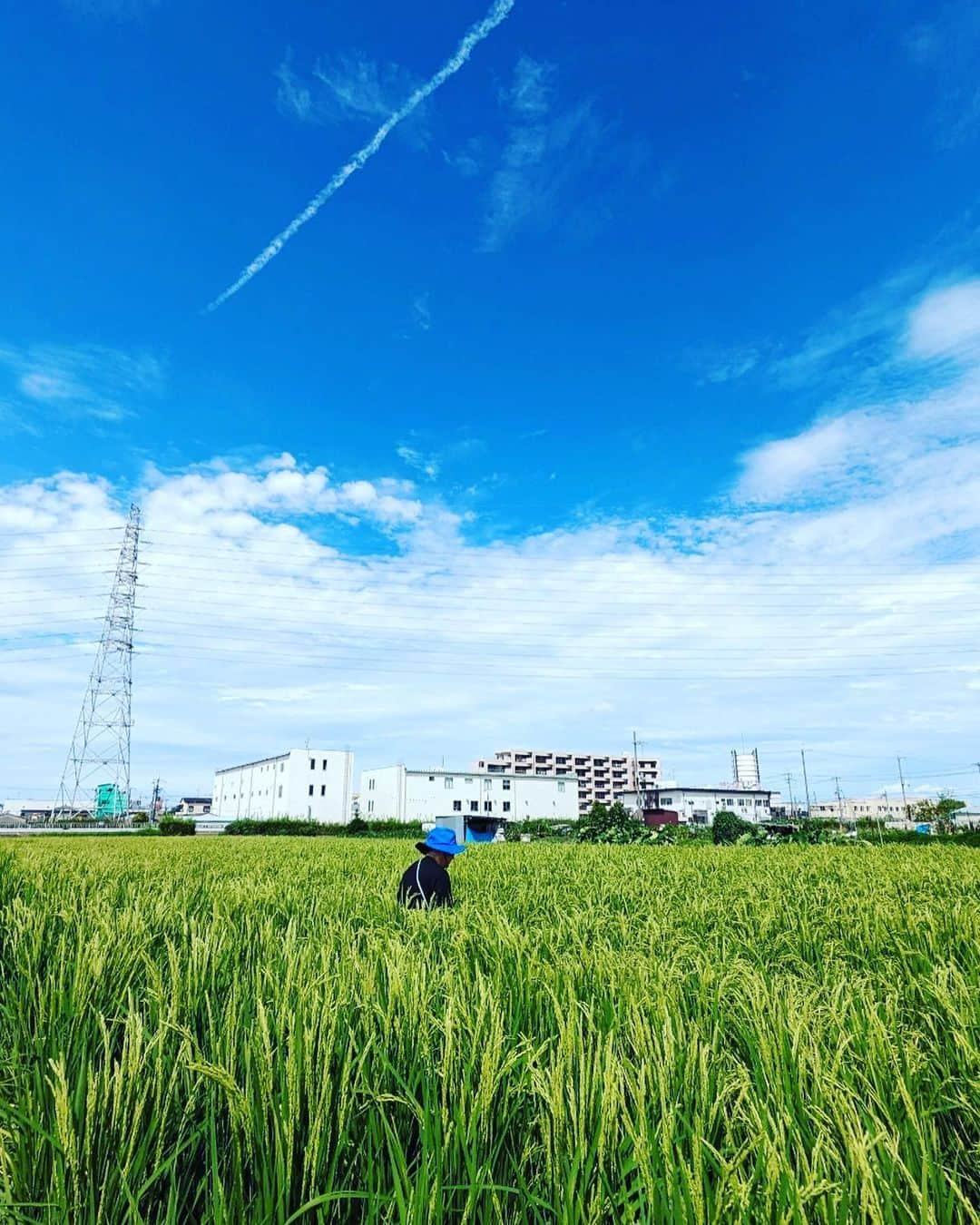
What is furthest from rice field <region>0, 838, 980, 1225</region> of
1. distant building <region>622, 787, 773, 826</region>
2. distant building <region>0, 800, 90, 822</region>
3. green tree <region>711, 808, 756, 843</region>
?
distant building <region>0, 800, 90, 822</region>

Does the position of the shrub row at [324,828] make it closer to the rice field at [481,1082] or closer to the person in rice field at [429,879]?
the person in rice field at [429,879]

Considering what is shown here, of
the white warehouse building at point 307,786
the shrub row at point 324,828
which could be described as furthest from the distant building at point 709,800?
the shrub row at point 324,828

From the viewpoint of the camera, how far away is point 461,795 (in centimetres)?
6725

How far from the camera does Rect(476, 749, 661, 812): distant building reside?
382 feet

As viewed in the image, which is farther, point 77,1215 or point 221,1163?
point 221,1163

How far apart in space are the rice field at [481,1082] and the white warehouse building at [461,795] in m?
60.5

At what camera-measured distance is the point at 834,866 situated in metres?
10.7

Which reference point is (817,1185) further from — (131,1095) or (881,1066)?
(131,1095)

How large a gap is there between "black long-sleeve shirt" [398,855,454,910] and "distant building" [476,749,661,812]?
108 metres

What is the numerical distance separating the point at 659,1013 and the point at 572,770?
12332 centimetres

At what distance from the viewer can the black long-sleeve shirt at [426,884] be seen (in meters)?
6.32

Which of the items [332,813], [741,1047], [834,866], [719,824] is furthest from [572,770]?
[741,1047]

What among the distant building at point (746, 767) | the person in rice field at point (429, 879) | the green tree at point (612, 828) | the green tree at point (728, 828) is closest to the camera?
the person in rice field at point (429, 879)

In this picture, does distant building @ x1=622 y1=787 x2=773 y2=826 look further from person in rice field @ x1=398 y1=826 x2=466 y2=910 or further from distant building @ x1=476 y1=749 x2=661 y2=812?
person in rice field @ x1=398 y1=826 x2=466 y2=910
